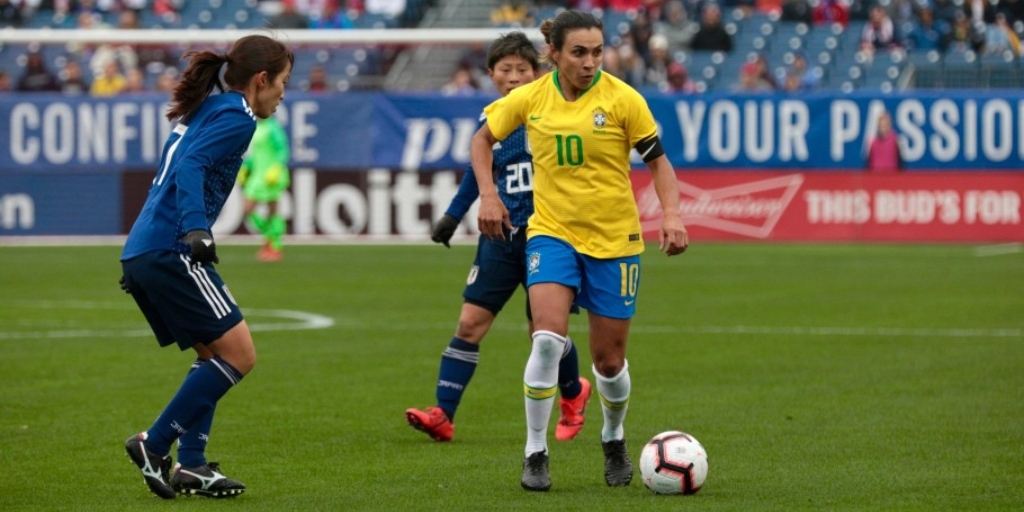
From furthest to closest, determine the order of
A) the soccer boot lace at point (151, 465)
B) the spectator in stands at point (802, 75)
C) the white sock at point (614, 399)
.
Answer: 1. the spectator in stands at point (802, 75)
2. the white sock at point (614, 399)
3. the soccer boot lace at point (151, 465)

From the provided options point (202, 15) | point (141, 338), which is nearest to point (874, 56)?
point (202, 15)

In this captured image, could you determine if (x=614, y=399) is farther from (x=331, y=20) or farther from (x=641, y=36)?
(x=331, y=20)

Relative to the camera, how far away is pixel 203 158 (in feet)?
23.5

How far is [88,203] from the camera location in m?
27.5

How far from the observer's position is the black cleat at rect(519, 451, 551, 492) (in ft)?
25.2

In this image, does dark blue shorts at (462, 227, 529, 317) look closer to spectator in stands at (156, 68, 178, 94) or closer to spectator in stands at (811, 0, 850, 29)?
spectator in stands at (156, 68, 178, 94)

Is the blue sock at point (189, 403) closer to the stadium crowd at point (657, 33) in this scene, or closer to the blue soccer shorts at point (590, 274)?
the blue soccer shorts at point (590, 274)

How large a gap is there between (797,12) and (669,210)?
24651 mm

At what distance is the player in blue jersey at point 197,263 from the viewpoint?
23.9ft

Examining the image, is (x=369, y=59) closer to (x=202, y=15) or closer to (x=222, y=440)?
(x=202, y=15)

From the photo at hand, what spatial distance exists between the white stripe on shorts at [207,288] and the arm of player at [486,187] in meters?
1.32

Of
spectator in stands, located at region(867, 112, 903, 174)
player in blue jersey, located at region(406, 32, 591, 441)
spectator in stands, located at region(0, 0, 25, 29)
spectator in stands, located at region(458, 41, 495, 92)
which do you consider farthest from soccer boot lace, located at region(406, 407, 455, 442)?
spectator in stands, located at region(0, 0, 25, 29)

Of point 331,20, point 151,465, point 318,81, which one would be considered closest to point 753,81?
point 318,81

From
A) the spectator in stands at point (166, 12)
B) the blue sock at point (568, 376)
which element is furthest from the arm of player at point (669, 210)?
the spectator in stands at point (166, 12)
